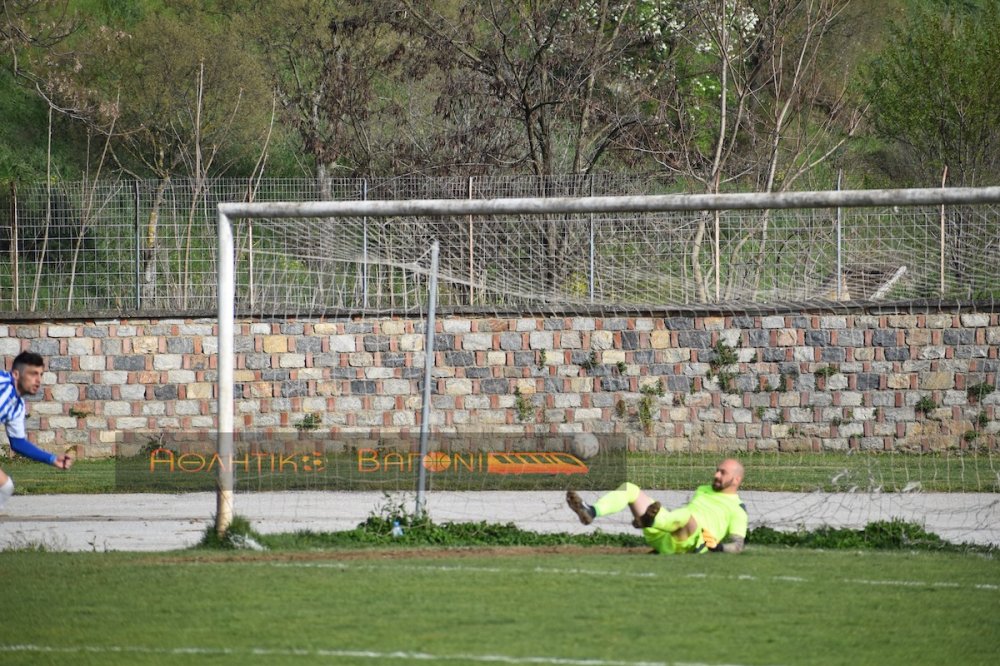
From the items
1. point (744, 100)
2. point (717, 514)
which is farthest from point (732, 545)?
point (744, 100)

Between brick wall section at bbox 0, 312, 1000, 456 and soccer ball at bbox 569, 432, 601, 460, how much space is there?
0.25 metres

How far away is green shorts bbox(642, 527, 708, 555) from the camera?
29.8 ft

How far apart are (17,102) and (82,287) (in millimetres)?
13856

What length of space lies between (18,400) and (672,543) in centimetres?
476

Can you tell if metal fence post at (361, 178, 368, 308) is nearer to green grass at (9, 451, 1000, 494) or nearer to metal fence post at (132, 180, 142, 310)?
green grass at (9, 451, 1000, 494)

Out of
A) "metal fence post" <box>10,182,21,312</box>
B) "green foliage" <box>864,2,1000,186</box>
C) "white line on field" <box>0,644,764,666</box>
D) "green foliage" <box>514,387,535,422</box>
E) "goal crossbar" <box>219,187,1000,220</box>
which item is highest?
"green foliage" <box>864,2,1000,186</box>

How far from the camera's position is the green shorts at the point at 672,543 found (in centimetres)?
909

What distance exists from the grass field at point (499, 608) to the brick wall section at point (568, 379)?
17.8 feet

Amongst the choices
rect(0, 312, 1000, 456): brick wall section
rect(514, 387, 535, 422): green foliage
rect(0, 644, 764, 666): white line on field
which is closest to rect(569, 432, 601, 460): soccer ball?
rect(0, 312, 1000, 456): brick wall section

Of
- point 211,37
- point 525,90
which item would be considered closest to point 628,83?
point 525,90

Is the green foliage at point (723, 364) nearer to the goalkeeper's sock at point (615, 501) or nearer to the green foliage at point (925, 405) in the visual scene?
the green foliage at point (925, 405)

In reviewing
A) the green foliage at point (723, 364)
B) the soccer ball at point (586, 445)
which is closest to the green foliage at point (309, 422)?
the soccer ball at point (586, 445)

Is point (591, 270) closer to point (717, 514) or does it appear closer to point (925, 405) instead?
point (925, 405)

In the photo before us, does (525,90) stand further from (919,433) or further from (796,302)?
(919,433)
